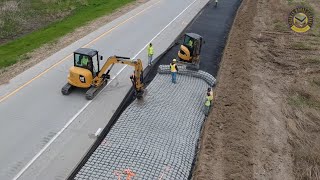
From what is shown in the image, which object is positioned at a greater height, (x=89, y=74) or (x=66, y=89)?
A: (x=89, y=74)

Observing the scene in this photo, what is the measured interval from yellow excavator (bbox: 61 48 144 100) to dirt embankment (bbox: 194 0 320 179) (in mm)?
4137

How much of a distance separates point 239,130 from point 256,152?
4.73 ft

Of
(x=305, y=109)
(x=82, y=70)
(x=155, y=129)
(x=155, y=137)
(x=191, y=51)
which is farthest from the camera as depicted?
(x=191, y=51)

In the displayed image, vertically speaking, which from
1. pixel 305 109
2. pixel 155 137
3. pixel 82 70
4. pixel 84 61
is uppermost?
pixel 84 61

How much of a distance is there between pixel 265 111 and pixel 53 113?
34.9ft

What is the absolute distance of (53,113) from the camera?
17281 mm

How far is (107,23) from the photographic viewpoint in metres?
31.3

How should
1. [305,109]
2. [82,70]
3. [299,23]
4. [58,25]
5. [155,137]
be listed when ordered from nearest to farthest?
[155,137], [82,70], [305,109], [299,23], [58,25]

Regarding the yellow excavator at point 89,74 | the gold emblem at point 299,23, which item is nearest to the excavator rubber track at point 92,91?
the yellow excavator at point 89,74

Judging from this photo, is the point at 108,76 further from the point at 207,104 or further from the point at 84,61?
the point at 207,104

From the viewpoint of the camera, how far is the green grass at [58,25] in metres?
25.2

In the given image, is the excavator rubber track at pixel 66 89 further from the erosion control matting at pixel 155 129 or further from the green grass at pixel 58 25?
the green grass at pixel 58 25

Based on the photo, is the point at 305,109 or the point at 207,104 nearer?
the point at 207,104

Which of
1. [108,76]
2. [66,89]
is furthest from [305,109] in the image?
[66,89]
